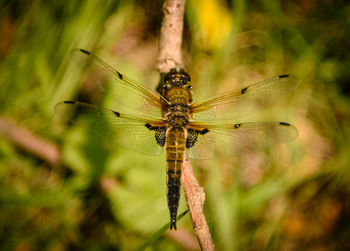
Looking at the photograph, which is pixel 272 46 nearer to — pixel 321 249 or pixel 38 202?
pixel 321 249

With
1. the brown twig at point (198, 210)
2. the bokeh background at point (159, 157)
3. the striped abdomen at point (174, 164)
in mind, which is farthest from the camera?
the bokeh background at point (159, 157)

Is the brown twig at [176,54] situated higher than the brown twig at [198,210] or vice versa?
the brown twig at [176,54]

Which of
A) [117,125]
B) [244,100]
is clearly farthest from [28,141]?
[244,100]

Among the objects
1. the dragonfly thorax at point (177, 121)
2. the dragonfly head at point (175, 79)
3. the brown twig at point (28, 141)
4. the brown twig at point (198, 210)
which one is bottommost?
the brown twig at point (198, 210)

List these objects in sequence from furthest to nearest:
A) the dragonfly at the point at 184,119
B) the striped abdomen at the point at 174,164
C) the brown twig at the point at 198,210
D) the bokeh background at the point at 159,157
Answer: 1. the bokeh background at the point at 159,157
2. the dragonfly at the point at 184,119
3. the striped abdomen at the point at 174,164
4. the brown twig at the point at 198,210

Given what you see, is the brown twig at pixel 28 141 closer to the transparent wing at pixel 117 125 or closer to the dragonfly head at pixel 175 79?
the transparent wing at pixel 117 125

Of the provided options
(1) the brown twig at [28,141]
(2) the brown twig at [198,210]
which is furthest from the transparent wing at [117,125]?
(1) the brown twig at [28,141]

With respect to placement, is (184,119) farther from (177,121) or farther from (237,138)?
(237,138)

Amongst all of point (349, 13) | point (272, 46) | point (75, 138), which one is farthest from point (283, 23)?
point (75, 138)

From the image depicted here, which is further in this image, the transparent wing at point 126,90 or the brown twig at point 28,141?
the brown twig at point 28,141
